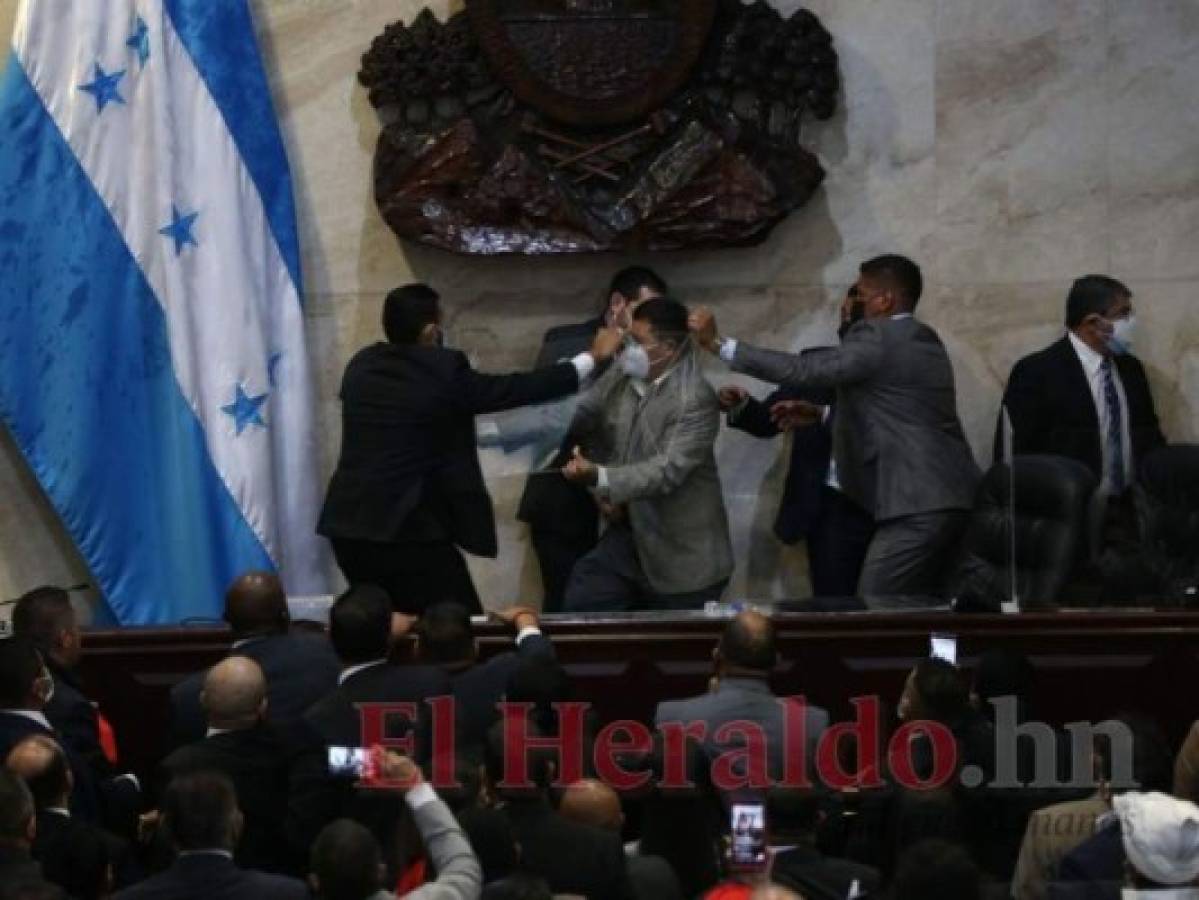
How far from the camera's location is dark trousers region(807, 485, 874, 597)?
1144cm

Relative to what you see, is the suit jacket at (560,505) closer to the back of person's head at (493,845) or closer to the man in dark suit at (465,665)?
the man in dark suit at (465,665)

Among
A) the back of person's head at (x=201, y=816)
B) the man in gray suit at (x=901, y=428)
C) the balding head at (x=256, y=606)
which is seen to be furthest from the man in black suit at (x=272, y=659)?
the man in gray suit at (x=901, y=428)

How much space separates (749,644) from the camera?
8328mm

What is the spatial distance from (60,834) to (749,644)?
196 centimetres

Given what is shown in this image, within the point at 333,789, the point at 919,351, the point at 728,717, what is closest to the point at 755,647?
the point at 728,717

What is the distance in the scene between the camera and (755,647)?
8.34m

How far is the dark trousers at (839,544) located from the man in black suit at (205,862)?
467 cm

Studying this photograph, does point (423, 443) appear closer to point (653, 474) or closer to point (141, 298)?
point (653, 474)

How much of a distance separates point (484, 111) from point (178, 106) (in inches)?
46.2

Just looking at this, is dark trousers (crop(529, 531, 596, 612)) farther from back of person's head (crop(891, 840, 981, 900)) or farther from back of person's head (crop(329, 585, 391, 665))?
back of person's head (crop(891, 840, 981, 900))

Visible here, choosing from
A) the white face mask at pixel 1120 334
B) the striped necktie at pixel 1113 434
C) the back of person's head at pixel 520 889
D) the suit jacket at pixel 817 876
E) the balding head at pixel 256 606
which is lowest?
the suit jacket at pixel 817 876

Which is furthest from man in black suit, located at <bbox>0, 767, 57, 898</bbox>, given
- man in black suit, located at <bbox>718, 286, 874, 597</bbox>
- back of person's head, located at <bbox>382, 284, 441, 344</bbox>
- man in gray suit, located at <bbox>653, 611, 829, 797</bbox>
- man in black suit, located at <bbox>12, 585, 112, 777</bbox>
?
man in black suit, located at <bbox>718, 286, 874, 597</bbox>

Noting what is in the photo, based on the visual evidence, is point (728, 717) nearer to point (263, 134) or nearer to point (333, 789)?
point (333, 789)

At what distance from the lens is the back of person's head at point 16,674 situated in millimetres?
8219
